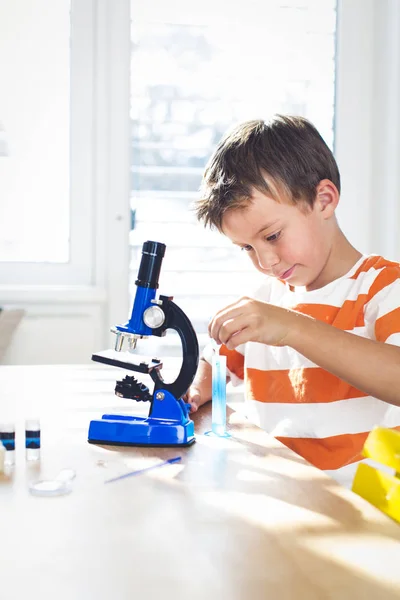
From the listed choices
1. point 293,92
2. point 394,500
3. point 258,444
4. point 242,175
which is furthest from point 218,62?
point 394,500

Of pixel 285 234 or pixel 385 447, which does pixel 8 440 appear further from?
pixel 285 234

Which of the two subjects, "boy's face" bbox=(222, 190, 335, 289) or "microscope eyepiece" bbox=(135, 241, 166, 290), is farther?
"boy's face" bbox=(222, 190, 335, 289)

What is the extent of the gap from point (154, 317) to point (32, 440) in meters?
0.24

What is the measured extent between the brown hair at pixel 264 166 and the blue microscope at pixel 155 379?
0.32 m

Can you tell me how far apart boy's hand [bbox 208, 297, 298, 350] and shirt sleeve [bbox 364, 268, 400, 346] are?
0.64 feet

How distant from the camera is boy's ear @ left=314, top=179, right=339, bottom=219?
1.45 metres

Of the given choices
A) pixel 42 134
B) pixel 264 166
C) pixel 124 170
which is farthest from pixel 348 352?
pixel 42 134

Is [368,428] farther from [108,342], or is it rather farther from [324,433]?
[108,342]

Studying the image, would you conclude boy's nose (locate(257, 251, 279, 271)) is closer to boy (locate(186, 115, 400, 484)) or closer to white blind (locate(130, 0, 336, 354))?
boy (locate(186, 115, 400, 484))

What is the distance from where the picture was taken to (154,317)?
1.09m

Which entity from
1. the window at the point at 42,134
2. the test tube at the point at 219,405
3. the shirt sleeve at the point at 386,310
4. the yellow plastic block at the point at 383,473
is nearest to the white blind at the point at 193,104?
the window at the point at 42,134

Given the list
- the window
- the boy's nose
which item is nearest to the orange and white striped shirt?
the boy's nose

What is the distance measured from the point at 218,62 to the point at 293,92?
1.10ft

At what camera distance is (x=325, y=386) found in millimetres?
1403
